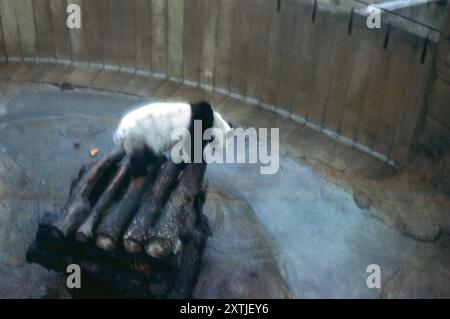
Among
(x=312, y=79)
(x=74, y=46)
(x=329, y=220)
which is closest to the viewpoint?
(x=329, y=220)

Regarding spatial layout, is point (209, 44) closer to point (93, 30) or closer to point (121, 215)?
point (93, 30)

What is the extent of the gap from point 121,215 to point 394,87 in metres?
4.05

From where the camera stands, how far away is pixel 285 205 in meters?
7.69

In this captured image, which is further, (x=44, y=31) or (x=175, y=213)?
(x=44, y=31)

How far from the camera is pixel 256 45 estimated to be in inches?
367

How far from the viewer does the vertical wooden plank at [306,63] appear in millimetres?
8664

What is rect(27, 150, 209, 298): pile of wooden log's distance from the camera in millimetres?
5836

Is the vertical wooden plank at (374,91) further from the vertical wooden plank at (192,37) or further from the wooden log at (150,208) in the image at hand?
the wooden log at (150,208)

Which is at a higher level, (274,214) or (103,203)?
(103,203)

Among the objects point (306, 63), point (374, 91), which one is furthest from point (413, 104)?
point (306, 63)

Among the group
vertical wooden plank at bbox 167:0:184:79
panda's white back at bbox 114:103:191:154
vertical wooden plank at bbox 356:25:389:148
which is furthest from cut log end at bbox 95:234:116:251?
vertical wooden plank at bbox 167:0:184:79

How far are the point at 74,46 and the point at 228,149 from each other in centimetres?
348

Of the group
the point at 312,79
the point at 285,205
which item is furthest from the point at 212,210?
the point at 312,79
